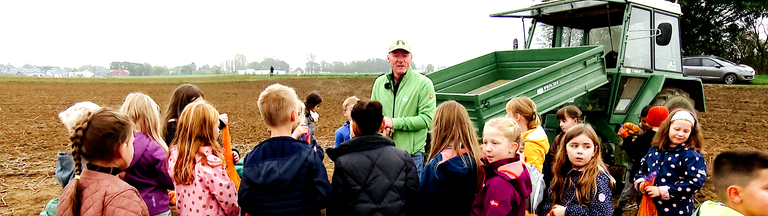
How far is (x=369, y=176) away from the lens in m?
2.41

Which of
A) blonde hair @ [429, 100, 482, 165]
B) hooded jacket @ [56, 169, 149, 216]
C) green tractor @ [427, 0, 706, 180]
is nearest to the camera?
hooded jacket @ [56, 169, 149, 216]

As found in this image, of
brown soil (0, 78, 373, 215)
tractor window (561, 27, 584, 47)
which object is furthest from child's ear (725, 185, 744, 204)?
tractor window (561, 27, 584, 47)

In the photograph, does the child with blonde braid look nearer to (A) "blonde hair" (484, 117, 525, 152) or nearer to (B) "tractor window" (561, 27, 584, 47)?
(A) "blonde hair" (484, 117, 525, 152)

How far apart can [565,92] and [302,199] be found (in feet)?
12.2

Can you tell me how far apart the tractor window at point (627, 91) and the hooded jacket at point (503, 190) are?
416 centimetres

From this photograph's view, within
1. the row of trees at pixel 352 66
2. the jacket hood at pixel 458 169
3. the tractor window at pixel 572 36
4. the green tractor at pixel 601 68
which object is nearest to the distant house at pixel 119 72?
the row of trees at pixel 352 66

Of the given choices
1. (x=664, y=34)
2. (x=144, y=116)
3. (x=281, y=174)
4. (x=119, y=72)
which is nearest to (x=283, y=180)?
(x=281, y=174)

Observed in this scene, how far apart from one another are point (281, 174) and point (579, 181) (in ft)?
5.99

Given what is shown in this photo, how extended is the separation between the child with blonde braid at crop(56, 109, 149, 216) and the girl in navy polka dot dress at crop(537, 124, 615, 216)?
241cm

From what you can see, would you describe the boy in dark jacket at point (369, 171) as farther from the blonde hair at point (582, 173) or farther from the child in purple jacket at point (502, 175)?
the blonde hair at point (582, 173)

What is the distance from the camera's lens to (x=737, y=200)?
5.73 ft

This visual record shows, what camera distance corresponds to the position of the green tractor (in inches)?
203

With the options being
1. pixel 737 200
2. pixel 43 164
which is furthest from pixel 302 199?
pixel 43 164

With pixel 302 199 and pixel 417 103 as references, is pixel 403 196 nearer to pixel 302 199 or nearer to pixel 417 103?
pixel 302 199
